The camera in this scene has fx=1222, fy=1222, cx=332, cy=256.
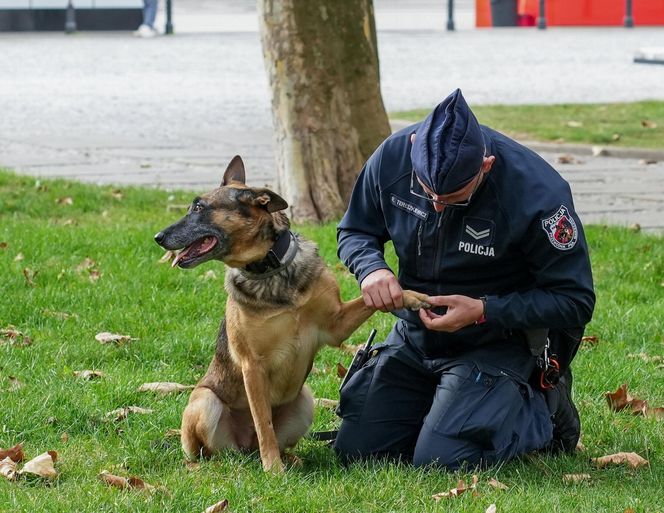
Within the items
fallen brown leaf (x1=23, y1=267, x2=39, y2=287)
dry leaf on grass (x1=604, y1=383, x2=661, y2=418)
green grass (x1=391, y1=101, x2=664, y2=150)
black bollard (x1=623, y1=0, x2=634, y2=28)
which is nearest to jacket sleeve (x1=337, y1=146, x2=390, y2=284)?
dry leaf on grass (x1=604, y1=383, x2=661, y2=418)

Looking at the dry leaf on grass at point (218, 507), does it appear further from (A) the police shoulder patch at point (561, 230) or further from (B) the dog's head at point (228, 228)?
(A) the police shoulder patch at point (561, 230)

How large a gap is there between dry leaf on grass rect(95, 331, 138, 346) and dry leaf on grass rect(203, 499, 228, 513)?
2195 millimetres

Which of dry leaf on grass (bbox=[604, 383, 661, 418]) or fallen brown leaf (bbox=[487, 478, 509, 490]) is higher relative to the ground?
fallen brown leaf (bbox=[487, 478, 509, 490])

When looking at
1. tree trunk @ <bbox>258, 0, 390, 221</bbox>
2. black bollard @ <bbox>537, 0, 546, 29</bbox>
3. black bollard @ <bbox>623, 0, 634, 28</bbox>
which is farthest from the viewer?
black bollard @ <bbox>623, 0, 634, 28</bbox>

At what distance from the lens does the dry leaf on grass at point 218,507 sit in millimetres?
4051

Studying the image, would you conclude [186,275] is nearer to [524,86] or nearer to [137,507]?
[137,507]

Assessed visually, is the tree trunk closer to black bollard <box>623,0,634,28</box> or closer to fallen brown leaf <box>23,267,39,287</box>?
fallen brown leaf <box>23,267,39,287</box>

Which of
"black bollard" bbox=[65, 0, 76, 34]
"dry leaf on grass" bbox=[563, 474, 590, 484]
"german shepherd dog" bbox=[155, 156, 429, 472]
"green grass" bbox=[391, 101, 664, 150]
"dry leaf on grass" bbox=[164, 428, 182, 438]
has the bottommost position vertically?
"black bollard" bbox=[65, 0, 76, 34]

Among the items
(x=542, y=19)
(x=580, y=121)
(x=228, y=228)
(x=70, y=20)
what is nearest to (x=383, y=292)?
(x=228, y=228)

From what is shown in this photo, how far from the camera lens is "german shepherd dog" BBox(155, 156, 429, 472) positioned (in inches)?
179

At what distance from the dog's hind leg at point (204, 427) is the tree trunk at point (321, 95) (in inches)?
162

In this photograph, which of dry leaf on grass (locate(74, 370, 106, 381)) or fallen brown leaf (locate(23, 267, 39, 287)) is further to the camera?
fallen brown leaf (locate(23, 267, 39, 287))

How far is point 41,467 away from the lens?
177 inches

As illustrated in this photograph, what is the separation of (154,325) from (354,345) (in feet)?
3.48
